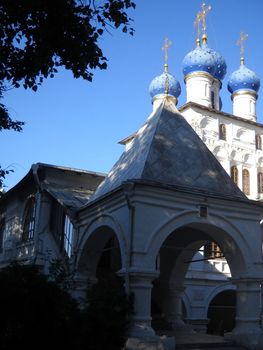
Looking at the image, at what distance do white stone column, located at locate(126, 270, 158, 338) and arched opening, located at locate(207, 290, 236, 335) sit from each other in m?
12.8

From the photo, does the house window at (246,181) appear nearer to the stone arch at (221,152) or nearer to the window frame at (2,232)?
the stone arch at (221,152)

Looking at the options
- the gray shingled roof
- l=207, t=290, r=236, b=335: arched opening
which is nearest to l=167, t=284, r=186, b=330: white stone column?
the gray shingled roof

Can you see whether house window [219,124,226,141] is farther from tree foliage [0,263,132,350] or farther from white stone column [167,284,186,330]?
tree foliage [0,263,132,350]

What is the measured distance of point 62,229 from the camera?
575 inches

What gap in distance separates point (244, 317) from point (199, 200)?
247cm

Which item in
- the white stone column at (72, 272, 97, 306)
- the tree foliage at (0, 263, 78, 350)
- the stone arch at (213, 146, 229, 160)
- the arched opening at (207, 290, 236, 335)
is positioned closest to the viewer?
the tree foliage at (0, 263, 78, 350)

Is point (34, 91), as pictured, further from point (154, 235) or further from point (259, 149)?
point (259, 149)

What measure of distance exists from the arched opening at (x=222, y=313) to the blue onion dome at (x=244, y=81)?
14.1 m

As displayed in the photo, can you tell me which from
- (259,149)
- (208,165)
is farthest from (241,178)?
(208,165)

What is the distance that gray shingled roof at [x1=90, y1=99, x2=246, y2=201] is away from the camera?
10133 millimetres

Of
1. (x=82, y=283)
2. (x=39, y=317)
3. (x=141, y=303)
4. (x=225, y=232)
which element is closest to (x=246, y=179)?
(x=225, y=232)

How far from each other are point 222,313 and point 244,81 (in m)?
15.5

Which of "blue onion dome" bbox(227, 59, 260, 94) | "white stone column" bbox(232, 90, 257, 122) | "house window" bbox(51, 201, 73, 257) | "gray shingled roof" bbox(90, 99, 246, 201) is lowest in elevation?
"house window" bbox(51, 201, 73, 257)

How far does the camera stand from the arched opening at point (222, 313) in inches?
837
